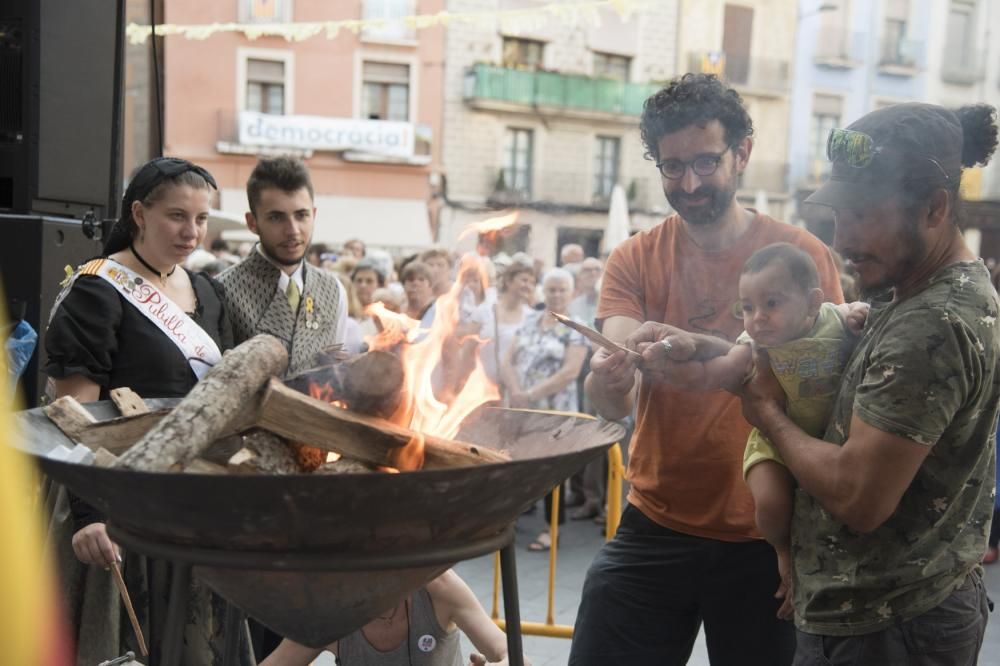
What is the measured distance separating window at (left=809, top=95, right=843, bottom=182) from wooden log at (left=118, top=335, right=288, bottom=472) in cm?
2825

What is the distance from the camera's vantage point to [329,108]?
76.6 ft

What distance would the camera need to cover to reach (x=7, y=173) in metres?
3.71

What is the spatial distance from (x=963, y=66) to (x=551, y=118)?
14.9 meters

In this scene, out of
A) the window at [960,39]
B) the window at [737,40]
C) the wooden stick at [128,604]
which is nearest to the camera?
the wooden stick at [128,604]

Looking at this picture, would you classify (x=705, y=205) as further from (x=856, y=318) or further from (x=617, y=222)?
(x=617, y=222)

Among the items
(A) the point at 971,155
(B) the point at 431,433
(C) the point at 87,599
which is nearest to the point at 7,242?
(C) the point at 87,599

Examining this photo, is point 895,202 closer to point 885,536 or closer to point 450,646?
point 885,536

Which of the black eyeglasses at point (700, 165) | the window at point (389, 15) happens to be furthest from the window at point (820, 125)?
the black eyeglasses at point (700, 165)

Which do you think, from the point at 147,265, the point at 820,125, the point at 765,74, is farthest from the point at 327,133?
the point at 147,265

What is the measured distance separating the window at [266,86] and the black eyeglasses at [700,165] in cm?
2214

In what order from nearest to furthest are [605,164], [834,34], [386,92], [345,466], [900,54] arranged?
[345,466], [386,92], [605,164], [834,34], [900,54]

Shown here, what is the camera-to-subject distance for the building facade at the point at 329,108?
73.8ft

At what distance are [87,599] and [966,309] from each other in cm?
248

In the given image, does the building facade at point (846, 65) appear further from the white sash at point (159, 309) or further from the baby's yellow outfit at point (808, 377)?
the baby's yellow outfit at point (808, 377)
